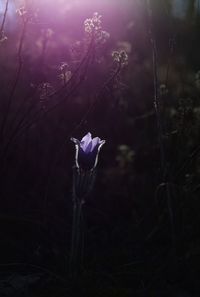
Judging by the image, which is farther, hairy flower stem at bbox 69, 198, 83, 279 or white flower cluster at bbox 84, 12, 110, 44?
white flower cluster at bbox 84, 12, 110, 44

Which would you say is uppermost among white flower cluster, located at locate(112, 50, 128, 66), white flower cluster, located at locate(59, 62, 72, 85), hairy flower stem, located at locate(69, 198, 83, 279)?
white flower cluster, located at locate(112, 50, 128, 66)

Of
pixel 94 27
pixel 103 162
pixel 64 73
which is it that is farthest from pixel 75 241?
pixel 103 162

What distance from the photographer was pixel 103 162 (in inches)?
163

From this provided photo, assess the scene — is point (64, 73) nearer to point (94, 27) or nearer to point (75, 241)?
point (94, 27)

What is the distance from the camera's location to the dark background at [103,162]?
8.42 ft

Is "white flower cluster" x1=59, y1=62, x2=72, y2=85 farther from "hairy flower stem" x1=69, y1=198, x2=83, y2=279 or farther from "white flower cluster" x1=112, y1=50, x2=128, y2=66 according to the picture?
"hairy flower stem" x1=69, y1=198, x2=83, y2=279

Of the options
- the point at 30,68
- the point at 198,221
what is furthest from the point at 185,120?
the point at 30,68

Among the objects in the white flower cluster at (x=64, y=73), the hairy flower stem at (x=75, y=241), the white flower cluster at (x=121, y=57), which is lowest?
the hairy flower stem at (x=75, y=241)

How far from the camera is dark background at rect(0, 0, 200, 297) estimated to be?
101 inches

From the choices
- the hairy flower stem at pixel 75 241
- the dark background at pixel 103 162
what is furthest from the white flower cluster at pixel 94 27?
the hairy flower stem at pixel 75 241

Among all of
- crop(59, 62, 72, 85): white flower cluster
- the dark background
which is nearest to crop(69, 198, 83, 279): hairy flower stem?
the dark background

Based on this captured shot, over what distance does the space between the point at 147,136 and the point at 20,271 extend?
158 cm

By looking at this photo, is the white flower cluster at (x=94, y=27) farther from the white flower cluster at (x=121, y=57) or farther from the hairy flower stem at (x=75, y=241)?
the hairy flower stem at (x=75, y=241)

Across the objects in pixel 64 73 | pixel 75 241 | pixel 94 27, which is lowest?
pixel 75 241
